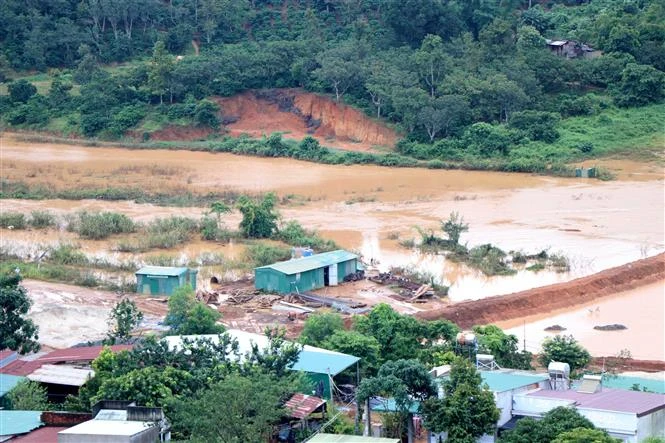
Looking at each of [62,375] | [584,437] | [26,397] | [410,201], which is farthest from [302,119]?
[584,437]

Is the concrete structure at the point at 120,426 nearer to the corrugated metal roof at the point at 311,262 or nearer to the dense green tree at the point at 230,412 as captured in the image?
the dense green tree at the point at 230,412

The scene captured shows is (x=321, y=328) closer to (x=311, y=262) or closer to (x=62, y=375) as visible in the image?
(x=62, y=375)

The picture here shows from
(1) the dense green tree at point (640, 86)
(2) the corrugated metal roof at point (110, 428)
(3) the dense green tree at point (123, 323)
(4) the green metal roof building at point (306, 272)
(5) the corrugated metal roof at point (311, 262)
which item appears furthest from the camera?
(1) the dense green tree at point (640, 86)

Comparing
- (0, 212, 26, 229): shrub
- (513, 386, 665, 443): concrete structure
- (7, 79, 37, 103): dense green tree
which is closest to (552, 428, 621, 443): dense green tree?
(513, 386, 665, 443): concrete structure

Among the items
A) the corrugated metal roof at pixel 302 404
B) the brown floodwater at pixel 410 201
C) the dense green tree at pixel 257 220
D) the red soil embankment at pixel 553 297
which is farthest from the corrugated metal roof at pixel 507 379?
the dense green tree at pixel 257 220

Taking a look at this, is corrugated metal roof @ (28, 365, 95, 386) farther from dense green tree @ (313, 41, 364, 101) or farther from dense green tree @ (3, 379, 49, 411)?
dense green tree @ (313, 41, 364, 101)
